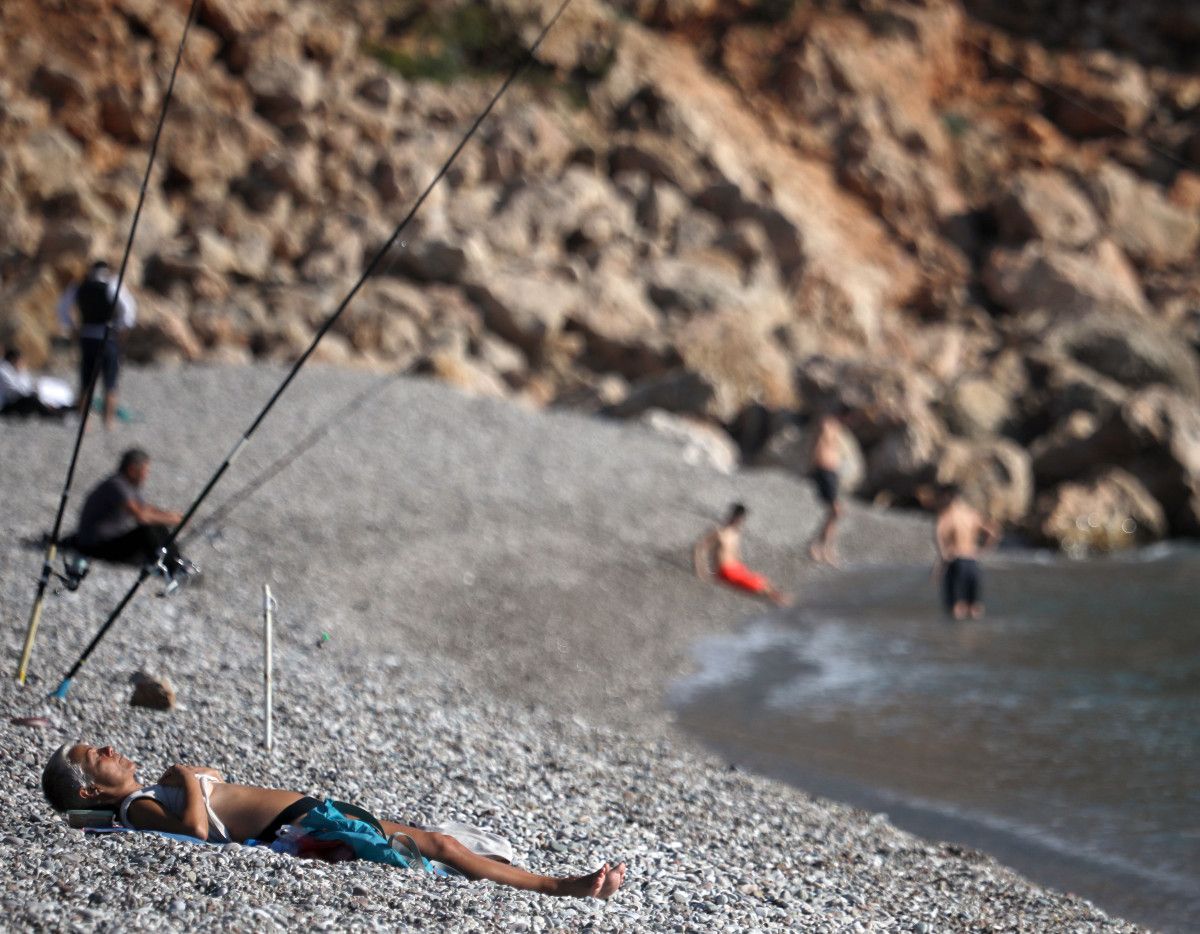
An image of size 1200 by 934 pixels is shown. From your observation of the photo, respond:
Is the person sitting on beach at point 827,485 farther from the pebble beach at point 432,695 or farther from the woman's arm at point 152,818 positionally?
the woman's arm at point 152,818

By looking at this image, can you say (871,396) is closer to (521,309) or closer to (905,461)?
(905,461)

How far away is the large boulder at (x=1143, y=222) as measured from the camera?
104 ft

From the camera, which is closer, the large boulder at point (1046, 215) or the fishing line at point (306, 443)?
the fishing line at point (306, 443)

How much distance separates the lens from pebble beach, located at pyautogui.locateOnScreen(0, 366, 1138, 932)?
4.25m

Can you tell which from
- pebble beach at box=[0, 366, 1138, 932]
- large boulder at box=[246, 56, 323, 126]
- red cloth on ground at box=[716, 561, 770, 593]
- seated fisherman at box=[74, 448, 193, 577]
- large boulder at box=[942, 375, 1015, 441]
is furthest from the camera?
large boulder at box=[246, 56, 323, 126]

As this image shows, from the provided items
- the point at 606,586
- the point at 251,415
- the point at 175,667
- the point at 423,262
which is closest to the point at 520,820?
the point at 175,667

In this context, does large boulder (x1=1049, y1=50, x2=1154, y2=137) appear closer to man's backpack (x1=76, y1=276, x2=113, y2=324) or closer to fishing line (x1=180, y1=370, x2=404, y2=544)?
fishing line (x1=180, y1=370, x2=404, y2=544)

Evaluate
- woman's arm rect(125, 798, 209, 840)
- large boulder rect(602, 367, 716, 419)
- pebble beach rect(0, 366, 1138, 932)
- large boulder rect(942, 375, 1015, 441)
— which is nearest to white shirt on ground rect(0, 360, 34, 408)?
pebble beach rect(0, 366, 1138, 932)

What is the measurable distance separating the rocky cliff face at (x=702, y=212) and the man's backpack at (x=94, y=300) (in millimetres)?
4333

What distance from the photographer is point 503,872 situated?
14.6 ft

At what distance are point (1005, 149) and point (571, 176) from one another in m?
13.2

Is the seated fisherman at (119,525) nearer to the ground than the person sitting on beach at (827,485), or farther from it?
nearer to the ground

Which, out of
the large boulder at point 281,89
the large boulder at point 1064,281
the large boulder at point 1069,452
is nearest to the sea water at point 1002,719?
the large boulder at point 1069,452

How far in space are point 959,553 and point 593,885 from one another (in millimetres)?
8215
